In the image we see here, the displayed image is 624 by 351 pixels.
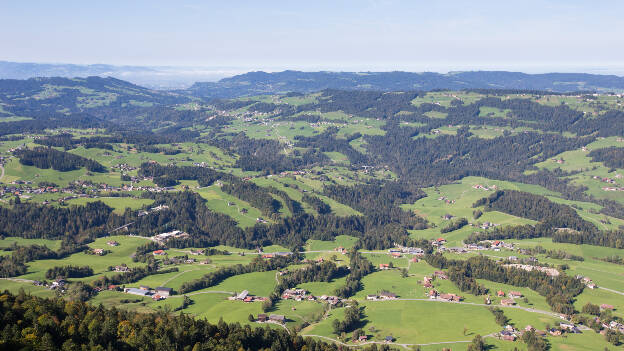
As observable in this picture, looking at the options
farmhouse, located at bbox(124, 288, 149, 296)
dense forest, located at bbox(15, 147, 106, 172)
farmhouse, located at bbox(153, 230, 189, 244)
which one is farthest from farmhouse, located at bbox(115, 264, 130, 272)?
dense forest, located at bbox(15, 147, 106, 172)

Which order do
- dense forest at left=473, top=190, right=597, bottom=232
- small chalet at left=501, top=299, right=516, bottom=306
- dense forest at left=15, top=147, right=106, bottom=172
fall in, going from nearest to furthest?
small chalet at left=501, top=299, right=516, bottom=306 → dense forest at left=473, top=190, right=597, bottom=232 → dense forest at left=15, top=147, right=106, bottom=172

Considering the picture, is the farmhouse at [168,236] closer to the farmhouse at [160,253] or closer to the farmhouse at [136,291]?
the farmhouse at [160,253]

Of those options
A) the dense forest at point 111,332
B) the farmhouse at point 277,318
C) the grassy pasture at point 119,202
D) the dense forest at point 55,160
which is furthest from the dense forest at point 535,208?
the dense forest at point 55,160

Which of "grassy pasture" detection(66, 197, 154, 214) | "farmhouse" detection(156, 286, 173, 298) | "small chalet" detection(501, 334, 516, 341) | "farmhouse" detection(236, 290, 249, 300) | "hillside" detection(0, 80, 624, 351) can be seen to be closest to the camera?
"small chalet" detection(501, 334, 516, 341)

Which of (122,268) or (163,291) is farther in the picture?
(122,268)

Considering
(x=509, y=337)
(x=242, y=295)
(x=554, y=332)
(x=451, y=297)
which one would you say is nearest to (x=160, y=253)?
(x=242, y=295)


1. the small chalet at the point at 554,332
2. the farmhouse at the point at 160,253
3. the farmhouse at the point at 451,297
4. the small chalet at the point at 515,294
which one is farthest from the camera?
the farmhouse at the point at 160,253

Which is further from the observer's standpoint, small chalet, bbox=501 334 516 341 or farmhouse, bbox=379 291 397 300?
farmhouse, bbox=379 291 397 300

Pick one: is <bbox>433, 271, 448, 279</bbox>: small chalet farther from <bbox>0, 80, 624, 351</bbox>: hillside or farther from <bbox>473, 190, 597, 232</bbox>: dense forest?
<bbox>473, 190, 597, 232</bbox>: dense forest

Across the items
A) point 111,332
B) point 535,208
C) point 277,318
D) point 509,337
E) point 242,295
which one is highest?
point 111,332

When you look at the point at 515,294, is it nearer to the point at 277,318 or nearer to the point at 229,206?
the point at 277,318

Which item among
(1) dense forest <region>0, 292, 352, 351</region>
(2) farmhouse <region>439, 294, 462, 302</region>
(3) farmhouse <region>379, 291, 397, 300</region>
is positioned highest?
(1) dense forest <region>0, 292, 352, 351</region>

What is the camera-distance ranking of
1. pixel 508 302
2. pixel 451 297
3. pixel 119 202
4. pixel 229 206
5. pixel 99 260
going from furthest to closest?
pixel 229 206 < pixel 119 202 < pixel 99 260 < pixel 451 297 < pixel 508 302

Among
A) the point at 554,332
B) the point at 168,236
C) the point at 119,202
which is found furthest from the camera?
the point at 119,202
